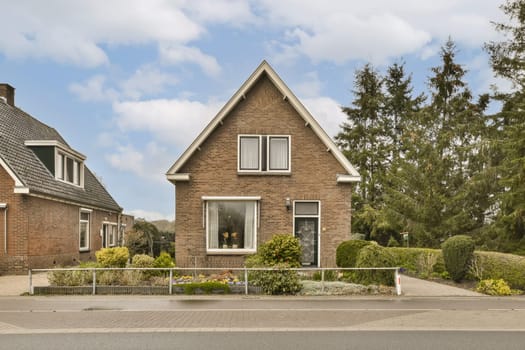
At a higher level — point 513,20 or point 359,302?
point 513,20

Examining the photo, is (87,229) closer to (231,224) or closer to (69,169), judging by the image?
(69,169)

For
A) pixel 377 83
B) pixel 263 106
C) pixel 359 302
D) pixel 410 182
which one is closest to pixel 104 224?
pixel 263 106

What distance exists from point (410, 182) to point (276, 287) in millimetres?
16849

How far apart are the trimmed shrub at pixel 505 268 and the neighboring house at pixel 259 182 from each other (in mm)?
5253

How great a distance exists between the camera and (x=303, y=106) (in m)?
20.9

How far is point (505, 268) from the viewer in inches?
669

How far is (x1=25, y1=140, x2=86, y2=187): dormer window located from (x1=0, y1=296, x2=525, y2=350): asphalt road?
11919mm

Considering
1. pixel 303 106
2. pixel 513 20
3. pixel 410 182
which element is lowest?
pixel 410 182

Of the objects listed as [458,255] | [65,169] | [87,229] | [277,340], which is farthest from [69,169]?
[277,340]

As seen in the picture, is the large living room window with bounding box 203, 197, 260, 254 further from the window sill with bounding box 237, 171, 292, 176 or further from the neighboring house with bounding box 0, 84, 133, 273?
the neighboring house with bounding box 0, 84, 133, 273

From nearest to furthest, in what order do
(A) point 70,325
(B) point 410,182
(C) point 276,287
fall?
(A) point 70,325
(C) point 276,287
(B) point 410,182

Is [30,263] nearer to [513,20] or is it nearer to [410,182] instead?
[410,182]

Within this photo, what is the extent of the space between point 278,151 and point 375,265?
270 inches

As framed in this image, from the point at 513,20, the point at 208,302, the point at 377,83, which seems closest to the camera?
the point at 208,302
